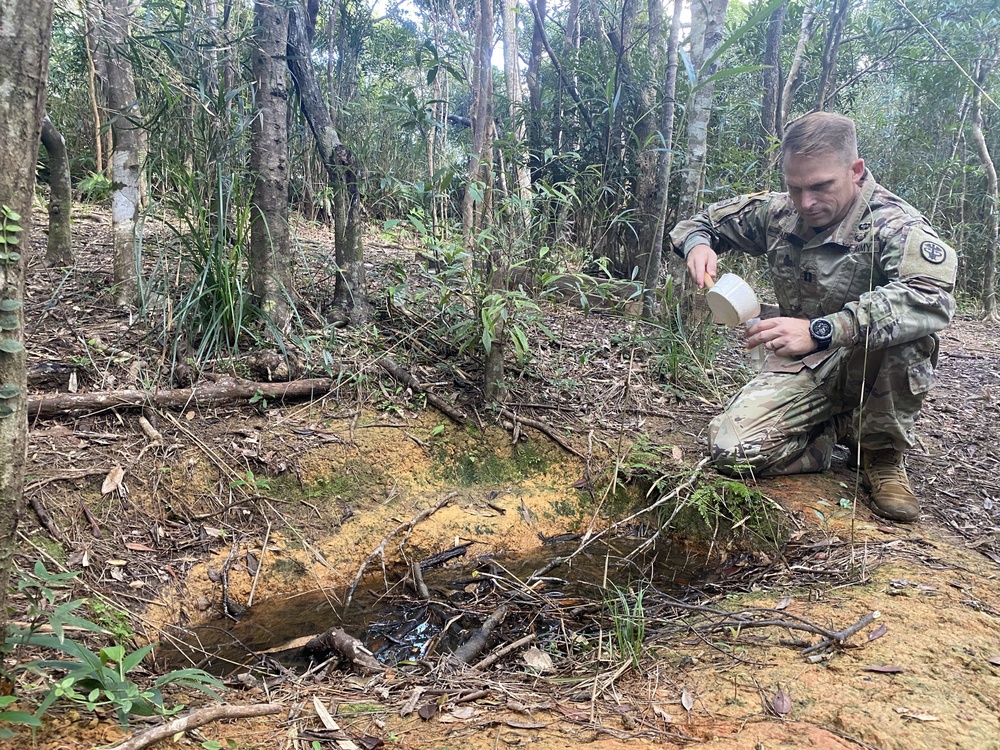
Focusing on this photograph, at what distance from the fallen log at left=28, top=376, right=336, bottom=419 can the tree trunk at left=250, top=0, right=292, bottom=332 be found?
36cm

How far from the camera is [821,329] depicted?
2.32m

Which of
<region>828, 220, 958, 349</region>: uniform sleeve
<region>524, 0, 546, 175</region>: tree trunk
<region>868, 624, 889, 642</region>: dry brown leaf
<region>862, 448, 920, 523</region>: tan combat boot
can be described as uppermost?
<region>524, 0, 546, 175</region>: tree trunk

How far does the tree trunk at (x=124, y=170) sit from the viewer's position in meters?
2.94

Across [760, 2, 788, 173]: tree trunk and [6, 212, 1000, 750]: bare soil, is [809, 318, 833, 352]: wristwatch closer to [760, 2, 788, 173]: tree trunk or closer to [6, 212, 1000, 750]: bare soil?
[6, 212, 1000, 750]: bare soil

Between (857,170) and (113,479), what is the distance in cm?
323

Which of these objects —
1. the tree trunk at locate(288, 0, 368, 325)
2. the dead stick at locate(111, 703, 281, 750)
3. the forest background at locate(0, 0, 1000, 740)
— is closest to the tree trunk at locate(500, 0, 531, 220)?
the forest background at locate(0, 0, 1000, 740)

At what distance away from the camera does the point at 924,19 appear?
670 centimetres

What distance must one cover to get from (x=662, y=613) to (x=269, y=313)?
2.17m

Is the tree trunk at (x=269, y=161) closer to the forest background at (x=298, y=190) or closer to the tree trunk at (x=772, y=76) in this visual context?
the forest background at (x=298, y=190)

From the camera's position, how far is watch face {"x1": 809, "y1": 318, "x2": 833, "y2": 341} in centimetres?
231

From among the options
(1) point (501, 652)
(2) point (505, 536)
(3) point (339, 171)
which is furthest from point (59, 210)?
(1) point (501, 652)

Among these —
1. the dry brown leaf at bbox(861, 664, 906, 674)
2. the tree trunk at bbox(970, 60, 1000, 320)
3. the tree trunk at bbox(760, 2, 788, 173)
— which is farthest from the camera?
the tree trunk at bbox(970, 60, 1000, 320)

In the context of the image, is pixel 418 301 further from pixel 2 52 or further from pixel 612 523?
pixel 2 52

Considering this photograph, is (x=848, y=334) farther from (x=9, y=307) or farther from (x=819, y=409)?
(x=9, y=307)
